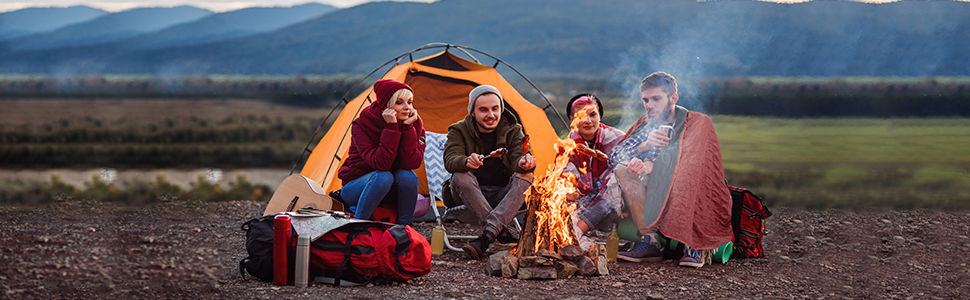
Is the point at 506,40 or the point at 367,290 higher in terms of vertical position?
the point at 506,40

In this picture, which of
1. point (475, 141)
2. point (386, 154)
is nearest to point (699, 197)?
point (475, 141)

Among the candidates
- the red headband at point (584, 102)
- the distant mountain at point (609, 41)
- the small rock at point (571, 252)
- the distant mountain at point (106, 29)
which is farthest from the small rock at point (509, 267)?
the distant mountain at point (106, 29)

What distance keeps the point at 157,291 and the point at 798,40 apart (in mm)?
31893

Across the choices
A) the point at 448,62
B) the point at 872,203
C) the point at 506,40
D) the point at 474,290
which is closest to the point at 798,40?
the point at 872,203

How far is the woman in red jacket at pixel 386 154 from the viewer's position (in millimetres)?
3814


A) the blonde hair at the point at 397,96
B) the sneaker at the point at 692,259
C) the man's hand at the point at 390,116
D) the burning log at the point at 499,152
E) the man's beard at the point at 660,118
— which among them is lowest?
the sneaker at the point at 692,259

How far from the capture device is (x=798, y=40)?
1116 inches

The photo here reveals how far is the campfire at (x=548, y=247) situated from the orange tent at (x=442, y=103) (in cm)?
189

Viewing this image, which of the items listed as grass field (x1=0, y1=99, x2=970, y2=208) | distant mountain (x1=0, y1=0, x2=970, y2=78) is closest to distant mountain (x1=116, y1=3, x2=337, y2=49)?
distant mountain (x1=0, y1=0, x2=970, y2=78)

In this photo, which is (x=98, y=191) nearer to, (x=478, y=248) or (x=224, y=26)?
(x=478, y=248)

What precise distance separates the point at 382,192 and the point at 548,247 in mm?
1214

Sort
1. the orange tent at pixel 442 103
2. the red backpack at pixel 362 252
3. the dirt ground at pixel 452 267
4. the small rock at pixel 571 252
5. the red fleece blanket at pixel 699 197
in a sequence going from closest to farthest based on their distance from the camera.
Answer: the dirt ground at pixel 452 267, the red backpack at pixel 362 252, the small rock at pixel 571 252, the red fleece blanket at pixel 699 197, the orange tent at pixel 442 103

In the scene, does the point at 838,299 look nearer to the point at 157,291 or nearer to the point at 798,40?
the point at 157,291

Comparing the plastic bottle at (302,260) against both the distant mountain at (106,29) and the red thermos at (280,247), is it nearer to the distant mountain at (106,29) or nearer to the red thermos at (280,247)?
the red thermos at (280,247)
